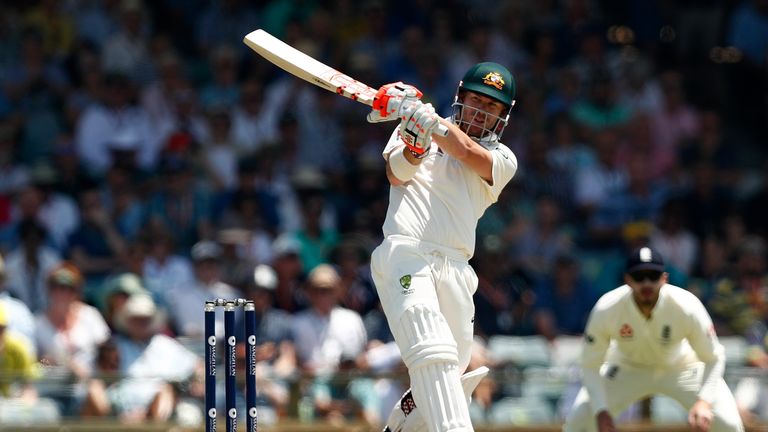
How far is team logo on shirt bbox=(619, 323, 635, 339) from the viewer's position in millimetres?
7684

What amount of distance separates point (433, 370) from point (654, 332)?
2136 mm

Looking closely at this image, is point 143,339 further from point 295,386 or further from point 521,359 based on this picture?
point 521,359

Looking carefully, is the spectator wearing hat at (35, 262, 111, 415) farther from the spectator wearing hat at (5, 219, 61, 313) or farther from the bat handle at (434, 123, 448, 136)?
the bat handle at (434, 123, 448, 136)

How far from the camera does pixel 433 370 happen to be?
5.94 metres

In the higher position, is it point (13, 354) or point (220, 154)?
point (220, 154)

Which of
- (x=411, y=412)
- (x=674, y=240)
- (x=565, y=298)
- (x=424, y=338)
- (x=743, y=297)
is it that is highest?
(x=674, y=240)

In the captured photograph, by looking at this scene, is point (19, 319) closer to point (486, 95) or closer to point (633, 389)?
point (633, 389)

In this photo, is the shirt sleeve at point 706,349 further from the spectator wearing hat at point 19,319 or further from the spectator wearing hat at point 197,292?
the spectator wearing hat at point 19,319

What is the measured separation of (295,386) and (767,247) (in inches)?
167

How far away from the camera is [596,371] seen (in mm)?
7664

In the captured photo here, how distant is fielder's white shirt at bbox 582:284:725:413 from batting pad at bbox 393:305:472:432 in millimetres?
1774

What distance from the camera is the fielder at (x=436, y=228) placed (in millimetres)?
5926

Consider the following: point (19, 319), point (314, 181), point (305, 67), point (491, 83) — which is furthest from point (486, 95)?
point (314, 181)

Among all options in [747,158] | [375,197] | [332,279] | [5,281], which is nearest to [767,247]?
[747,158]
